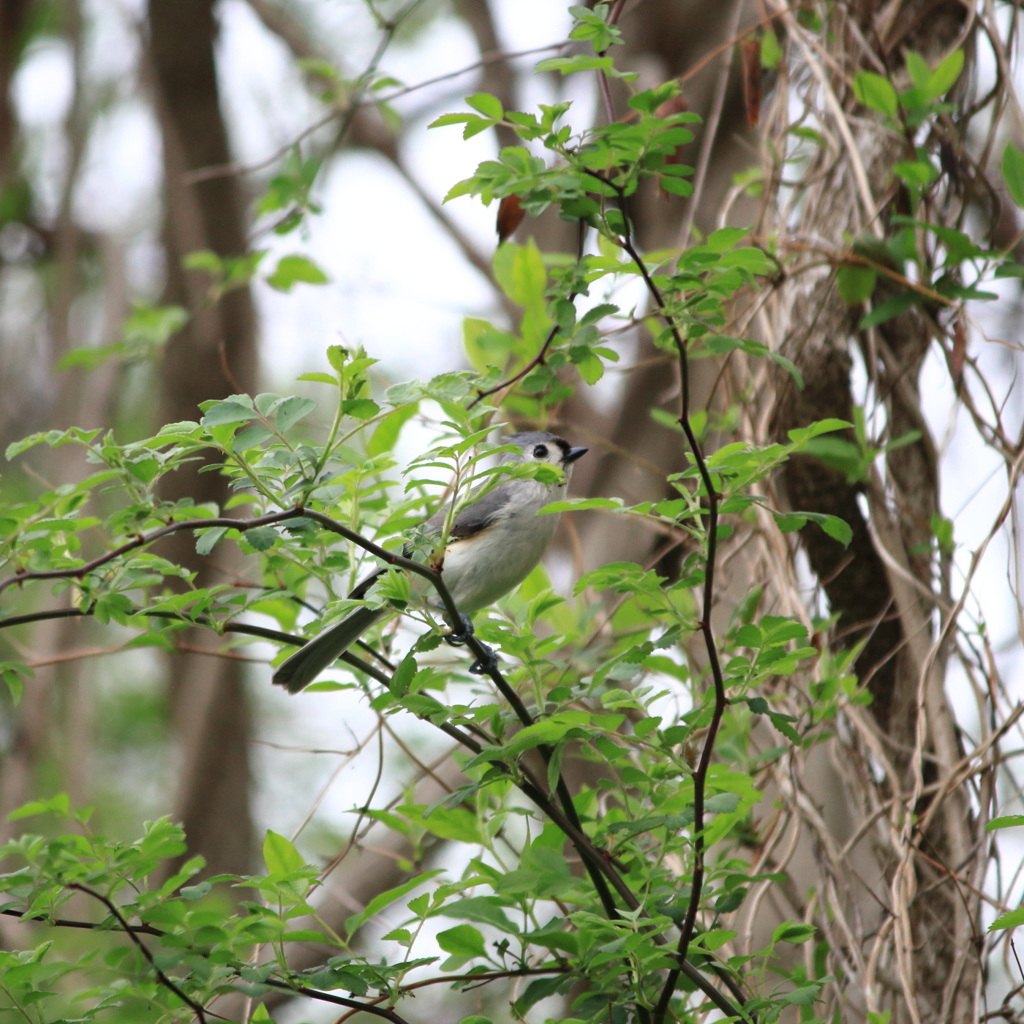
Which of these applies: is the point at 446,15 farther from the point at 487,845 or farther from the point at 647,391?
the point at 487,845

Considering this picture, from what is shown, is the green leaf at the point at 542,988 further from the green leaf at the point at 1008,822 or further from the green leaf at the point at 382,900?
the green leaf at the point at 1008,822

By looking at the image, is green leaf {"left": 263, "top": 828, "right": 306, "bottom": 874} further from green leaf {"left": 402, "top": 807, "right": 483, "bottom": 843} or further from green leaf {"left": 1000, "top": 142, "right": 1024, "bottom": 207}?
green leaf {"left": 1000, "top": 142, "right": 1024, "bottom": 207}

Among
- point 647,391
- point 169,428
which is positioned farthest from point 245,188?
point 169,428

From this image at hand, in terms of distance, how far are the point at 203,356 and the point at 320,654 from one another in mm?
2946

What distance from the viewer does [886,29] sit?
2.82 metres

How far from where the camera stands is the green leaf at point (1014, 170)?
2.13 m

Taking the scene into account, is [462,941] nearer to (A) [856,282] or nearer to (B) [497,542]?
(B) [497,542]

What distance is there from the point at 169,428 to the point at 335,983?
831 millimetres

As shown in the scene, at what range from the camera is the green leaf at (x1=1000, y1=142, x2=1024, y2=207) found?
213 cm

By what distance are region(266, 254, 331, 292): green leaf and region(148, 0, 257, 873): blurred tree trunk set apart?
1.30m

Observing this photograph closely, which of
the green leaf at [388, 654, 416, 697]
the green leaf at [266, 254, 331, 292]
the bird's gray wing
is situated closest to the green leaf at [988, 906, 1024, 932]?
the green leaf at [388, 654, 416, 697]

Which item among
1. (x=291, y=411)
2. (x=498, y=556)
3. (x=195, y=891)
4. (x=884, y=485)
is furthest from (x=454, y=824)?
(x=884, y=485)

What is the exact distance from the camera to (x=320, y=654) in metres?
2.27

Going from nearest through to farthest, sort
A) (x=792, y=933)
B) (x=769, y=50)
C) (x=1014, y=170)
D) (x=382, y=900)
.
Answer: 1. (x=382, y=900)
2. (x=792, y=933)
3. (x=1014, y=170)
4. (x=769, y=50)
